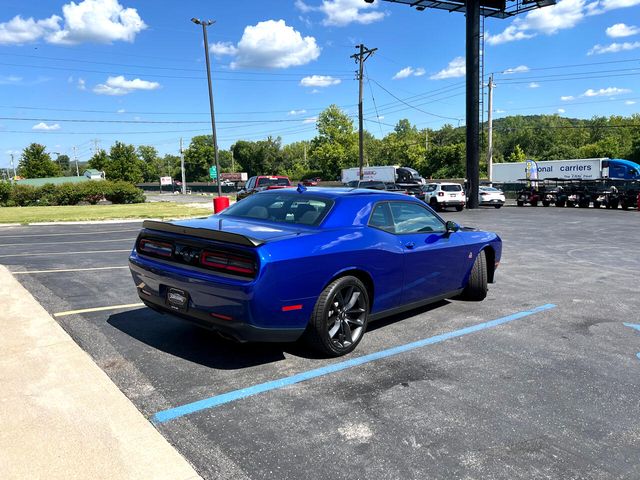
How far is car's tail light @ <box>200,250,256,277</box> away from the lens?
3.63 metres

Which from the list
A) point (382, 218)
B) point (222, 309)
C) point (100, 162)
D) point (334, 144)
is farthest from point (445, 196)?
point (100, 162)

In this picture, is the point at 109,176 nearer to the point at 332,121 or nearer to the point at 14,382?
the point at 332,121

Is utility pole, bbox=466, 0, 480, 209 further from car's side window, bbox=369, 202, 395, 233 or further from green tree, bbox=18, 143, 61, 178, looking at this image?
green tree, bbox=18, 143, 61, 178

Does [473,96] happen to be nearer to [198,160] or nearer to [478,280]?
[478,280]

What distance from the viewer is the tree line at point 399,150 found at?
82250 mm

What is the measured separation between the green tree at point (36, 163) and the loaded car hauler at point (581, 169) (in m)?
66.2

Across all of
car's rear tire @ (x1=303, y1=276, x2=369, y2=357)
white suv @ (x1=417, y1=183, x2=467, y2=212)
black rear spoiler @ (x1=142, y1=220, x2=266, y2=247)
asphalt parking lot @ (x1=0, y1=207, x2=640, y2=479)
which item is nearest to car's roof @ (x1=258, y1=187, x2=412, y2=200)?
car's rear tire @ (x1=303, y1=276, x2=369, y2=357)

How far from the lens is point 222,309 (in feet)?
12.2

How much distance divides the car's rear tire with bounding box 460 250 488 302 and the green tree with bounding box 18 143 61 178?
269ft

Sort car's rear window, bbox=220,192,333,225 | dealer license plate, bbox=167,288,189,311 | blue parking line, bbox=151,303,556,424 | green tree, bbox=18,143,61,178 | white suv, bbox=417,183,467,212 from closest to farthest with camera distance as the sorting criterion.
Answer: blue parking line, bbox=151,303,556,424 → dealer license plate, bbox=167,288,189,311 → car's rear window, bbox=220,192,333,225 → white suv, bbox=417,183,467,212 → green tree, bbox=18,143,61,178

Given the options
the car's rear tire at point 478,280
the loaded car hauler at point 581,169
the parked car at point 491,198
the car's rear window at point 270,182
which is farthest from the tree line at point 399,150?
the car's rear tire at point 478,280

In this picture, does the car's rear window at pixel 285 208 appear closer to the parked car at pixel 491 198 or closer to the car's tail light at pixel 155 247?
the car's tail light at pixel 155 247

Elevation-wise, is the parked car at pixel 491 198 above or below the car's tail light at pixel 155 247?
below

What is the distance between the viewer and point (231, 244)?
3764 millimetres
